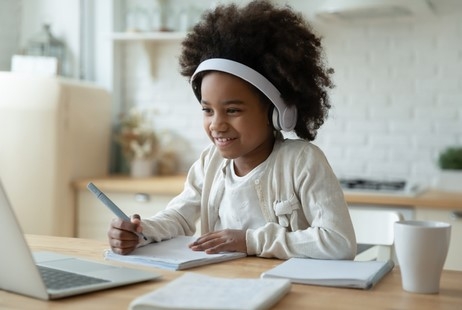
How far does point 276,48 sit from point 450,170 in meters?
1.89

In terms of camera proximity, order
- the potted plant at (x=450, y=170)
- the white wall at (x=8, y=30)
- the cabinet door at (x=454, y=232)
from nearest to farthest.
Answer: the cabinet door at (x=454, y=232) < the potted plant at (x=450, y=170) < the white wall at (x=8, y=30)

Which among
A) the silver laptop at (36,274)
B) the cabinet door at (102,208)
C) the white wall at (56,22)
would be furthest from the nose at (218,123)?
the white wall at (56,22)

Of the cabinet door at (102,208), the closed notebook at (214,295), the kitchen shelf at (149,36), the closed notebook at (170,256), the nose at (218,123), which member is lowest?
the cabinet door at (102,208)

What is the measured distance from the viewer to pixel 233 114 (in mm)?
1795

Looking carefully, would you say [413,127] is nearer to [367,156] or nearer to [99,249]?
[367,156]

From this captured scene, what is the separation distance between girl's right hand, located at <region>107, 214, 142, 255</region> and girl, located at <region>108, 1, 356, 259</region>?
14mm

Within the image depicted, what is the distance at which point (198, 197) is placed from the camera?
1968 millimetres

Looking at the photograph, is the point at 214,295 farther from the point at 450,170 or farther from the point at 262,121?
the point at 450,170

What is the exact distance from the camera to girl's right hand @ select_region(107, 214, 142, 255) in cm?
155

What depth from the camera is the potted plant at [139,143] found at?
3.87m

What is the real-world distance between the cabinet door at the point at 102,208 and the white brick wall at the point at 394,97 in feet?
3.25

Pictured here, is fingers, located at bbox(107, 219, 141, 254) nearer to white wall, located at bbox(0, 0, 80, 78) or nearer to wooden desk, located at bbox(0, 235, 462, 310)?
wooden desk, located at bbox(0, 235, 462, 310)

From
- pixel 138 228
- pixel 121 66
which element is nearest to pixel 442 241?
pixel 138 228

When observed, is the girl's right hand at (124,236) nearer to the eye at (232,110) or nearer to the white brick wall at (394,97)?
the eye at (232,110)
